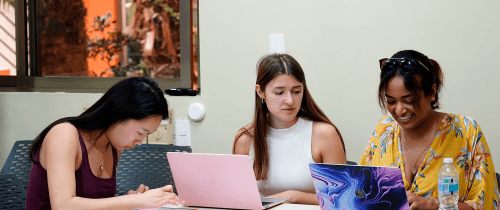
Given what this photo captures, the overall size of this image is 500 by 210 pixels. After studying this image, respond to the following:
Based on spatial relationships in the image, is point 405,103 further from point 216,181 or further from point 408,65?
point 216,181

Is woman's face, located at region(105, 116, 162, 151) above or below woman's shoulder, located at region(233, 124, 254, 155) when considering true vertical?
above

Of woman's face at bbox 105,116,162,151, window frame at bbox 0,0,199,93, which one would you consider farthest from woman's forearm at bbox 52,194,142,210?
window frame at bbox 0,0,199,93

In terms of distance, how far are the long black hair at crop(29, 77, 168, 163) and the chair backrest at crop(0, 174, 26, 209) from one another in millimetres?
488

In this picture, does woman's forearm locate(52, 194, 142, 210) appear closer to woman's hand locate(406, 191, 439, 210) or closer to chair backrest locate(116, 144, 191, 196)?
chair backrest locate(116, 144, 191, 196)

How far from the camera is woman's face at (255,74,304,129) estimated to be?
92.7 inches

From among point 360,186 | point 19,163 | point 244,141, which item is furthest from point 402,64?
point 19,163

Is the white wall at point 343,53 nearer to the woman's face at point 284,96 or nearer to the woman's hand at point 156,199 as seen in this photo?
the woman's face at point 284,96

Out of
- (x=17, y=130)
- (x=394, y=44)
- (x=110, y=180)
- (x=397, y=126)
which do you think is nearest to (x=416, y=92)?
(x=397, y=126)

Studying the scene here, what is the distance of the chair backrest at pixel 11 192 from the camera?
2.45 m

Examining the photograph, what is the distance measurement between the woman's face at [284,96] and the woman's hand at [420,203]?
2.20 ft

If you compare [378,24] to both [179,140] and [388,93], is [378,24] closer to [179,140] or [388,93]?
[388,93]

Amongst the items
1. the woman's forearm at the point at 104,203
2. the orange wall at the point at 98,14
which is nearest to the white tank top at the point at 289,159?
the woman's forearm at the point at 104,203

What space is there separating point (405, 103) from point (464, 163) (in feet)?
1.09

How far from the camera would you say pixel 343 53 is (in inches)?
A: 109
